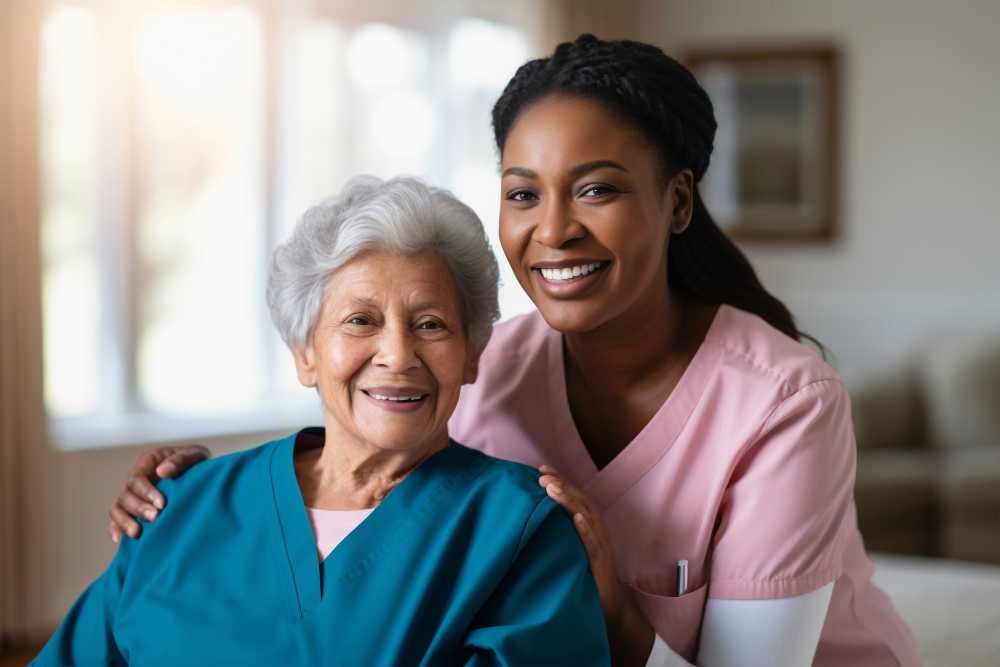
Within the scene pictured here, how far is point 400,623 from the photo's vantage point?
4.00 feet

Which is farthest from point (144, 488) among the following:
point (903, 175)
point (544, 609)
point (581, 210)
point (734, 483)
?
point (903, 175)

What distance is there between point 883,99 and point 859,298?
116 centimetres

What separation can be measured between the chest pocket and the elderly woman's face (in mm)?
450

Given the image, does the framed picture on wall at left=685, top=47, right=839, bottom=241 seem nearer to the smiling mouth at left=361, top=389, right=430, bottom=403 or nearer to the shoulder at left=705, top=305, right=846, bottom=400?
the shoulder at left=705, top=305, right=846, bottom=400

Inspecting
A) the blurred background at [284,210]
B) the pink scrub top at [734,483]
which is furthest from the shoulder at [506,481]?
the blurred background at [284,210]

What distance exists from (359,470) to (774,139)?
4624 mm

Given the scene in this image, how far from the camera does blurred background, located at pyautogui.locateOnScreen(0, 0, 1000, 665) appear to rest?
3.41 m

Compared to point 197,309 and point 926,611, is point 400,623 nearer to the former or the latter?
point 926,611

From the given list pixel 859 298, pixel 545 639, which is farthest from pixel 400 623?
pixel 859 298

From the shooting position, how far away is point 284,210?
430cm

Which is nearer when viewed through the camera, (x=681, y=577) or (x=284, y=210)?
(x=681, y=577)

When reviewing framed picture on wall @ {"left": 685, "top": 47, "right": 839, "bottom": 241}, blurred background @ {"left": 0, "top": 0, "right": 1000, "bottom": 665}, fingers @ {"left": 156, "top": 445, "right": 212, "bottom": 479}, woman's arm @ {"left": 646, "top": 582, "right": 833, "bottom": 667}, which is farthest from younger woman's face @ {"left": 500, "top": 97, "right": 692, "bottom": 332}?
framed picture on wall @ {"left": 685, "top": 47, "right": 839, "bottom": 241}

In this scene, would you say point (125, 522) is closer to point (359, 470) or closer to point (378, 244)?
point (359, 470)

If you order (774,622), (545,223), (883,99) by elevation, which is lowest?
(774,622)
